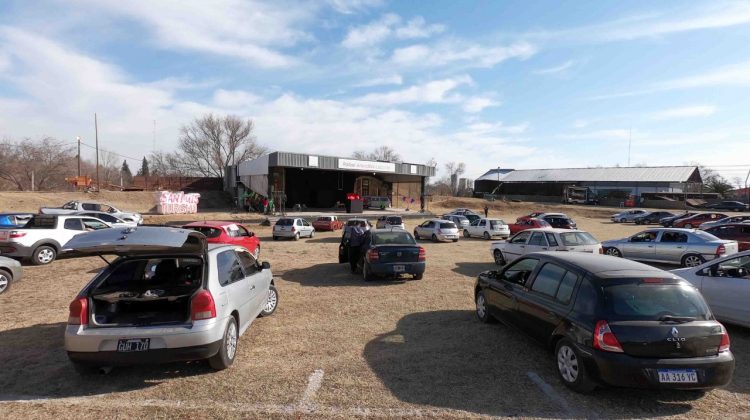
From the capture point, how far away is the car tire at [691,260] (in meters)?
12.7

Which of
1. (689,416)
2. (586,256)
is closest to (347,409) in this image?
(689,416)

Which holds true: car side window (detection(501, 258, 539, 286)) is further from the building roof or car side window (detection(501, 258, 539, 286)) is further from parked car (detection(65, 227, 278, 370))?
the building roof

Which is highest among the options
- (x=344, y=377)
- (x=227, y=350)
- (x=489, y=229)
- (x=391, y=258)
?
(x=391, y=258)

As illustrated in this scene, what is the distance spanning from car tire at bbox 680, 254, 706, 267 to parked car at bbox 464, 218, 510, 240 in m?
12.2

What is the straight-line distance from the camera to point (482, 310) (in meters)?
7.30

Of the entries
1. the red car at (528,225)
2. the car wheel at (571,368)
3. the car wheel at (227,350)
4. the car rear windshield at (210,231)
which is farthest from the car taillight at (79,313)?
the red car at (528,225)

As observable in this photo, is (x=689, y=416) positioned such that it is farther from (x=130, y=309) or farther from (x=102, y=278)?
(x=102, y=278)

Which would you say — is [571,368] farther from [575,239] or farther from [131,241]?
[575,239]

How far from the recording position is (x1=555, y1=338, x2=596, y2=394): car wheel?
4471 mm

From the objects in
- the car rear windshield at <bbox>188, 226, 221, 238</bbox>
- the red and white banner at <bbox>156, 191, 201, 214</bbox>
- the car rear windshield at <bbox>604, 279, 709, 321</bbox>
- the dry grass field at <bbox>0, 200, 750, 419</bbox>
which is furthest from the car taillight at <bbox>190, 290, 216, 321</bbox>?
the red and white banner at <bbox>156, 191, 201, 214</bbox>

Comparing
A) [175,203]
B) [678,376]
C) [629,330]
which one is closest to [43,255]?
[629,330]

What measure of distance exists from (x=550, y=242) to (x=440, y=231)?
36.7 ft

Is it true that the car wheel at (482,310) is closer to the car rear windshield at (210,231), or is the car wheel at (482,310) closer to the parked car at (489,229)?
the car rear windshield at (210,231)

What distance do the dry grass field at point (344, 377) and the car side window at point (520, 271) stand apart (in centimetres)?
81
